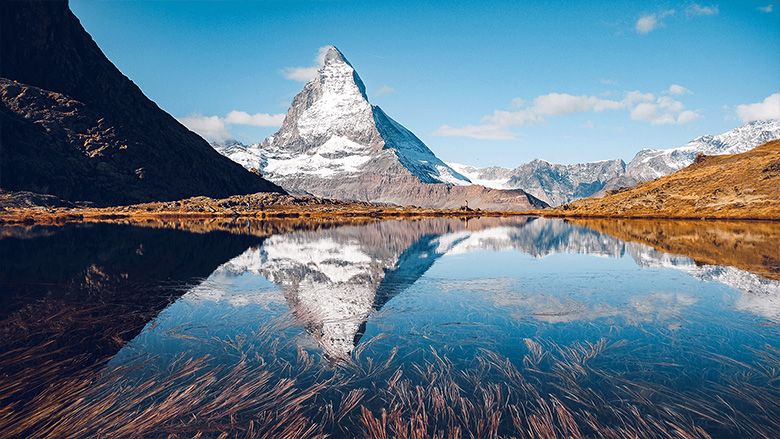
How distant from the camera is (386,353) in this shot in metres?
17.1

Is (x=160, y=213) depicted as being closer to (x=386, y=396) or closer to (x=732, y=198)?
(x=386, y=396)

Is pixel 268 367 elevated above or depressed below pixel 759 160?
below

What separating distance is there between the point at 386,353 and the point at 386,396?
4063 mm

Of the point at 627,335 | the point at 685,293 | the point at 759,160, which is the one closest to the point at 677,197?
the point at 759,160

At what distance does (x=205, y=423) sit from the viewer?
11266mm

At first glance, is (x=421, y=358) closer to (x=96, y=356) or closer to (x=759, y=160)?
(x=96, y=356)

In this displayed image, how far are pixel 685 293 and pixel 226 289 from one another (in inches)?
1235

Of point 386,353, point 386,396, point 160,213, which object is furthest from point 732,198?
point 160,213

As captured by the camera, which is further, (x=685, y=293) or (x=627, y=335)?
(x=685, y=293)

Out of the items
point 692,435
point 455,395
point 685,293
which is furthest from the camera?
point 685,293

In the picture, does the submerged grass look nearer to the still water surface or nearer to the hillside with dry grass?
the still water surface

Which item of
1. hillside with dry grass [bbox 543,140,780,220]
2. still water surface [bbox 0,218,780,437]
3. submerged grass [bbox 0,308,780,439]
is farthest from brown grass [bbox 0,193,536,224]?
submerged grass [bbox 0,308,780,439]

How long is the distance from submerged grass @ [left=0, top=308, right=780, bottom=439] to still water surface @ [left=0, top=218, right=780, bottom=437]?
7 cm

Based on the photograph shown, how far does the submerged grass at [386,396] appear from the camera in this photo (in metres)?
11.2
